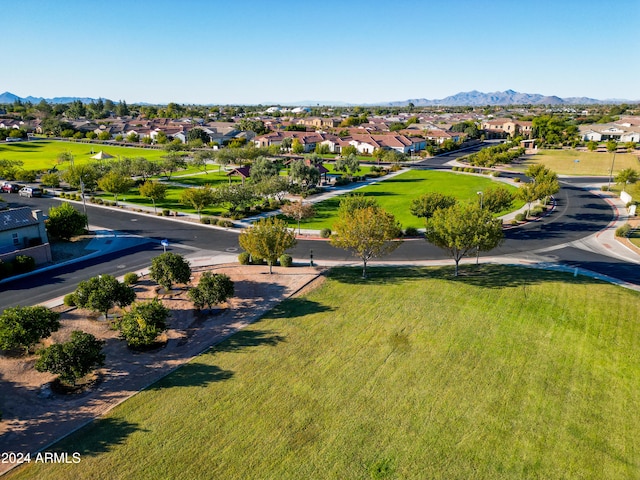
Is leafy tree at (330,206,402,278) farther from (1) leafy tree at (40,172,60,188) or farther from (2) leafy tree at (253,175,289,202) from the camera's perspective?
(1) leafy tree at (40,172,60,188)

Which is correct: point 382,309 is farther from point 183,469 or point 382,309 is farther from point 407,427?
point 183,469

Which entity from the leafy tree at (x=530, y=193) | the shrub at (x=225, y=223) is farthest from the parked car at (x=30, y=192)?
the leafy tree at (x=530, y=193)

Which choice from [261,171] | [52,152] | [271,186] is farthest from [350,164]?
[52,152]

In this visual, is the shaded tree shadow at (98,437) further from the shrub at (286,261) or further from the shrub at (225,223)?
the shrub at (225,223)

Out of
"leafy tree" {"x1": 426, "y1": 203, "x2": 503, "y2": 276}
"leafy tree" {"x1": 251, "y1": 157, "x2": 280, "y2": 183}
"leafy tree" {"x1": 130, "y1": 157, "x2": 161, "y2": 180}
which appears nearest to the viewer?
"leafy tree" {"x1": 426, "y1": 203, "x2": 503, "y2": 276}

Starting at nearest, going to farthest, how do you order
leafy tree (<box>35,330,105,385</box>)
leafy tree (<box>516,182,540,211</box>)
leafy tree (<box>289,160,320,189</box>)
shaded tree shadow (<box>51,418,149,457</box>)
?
shaded tree shadow (<box>51,418,149,457</box>), leafy tree (<box>35,330,105,385</box>), leafy tree (<box>516,182,540,211</box>), leafy tree (<box>289,160,320,189</box>)

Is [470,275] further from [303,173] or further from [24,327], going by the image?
[303,173]

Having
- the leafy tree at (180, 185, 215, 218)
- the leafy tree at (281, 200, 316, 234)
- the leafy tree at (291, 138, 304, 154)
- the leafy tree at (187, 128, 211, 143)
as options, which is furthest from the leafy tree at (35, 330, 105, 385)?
the leafy tree at (187, 128, 211, 143)
